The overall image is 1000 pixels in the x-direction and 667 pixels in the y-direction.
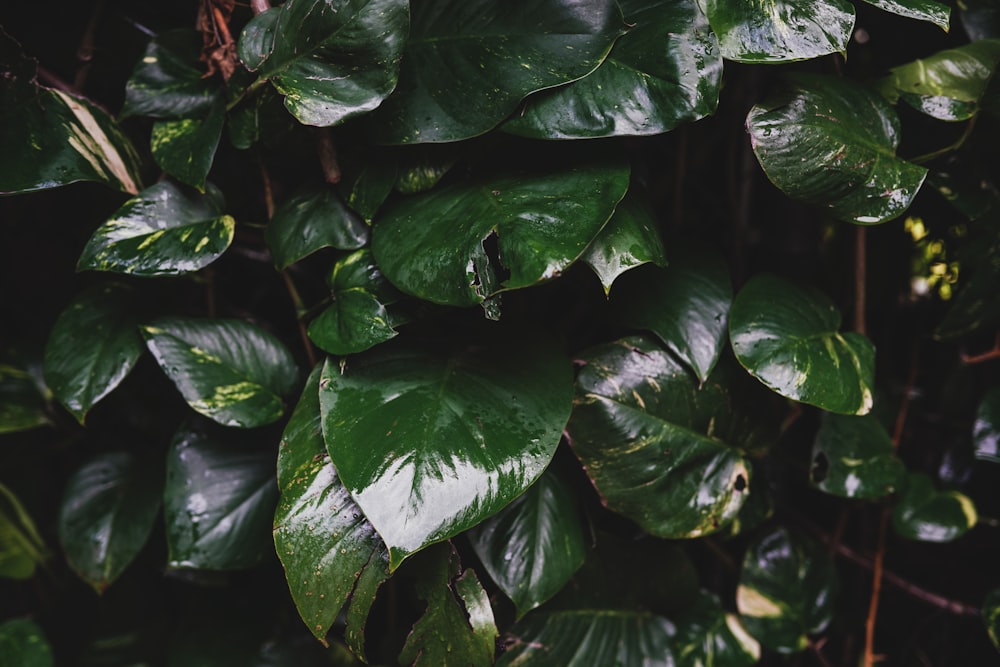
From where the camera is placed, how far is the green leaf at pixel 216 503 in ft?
2.46

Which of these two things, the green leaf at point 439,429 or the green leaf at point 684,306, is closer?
the green leaf at point 439,429

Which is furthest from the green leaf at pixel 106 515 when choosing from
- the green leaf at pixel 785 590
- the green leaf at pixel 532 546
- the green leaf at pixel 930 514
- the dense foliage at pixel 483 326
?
the green leaf at pixel 930 514

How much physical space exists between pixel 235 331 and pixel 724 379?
592 mm

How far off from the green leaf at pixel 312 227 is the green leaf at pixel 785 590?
73cm

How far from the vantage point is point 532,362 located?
27.6 inches

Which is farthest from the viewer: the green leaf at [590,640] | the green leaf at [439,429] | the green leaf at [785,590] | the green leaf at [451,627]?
the green leaf at [785,590]

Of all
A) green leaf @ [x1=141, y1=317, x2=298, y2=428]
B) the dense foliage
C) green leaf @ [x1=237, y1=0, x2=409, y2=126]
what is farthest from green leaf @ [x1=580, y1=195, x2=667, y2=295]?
green leaf @ [x1=141, y1=317, x2=298, y2=428]

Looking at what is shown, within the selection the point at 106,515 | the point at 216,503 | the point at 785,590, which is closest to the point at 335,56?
the point at 216,503

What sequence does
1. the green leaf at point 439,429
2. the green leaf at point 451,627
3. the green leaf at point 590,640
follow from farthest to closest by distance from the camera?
1. the green leaf at point 590,640
2. the green leaf at point 451,627
3. the green leaf at point 439,429

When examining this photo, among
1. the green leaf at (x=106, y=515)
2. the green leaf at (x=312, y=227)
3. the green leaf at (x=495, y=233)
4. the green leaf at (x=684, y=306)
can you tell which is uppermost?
the green leaf at (x=495, y=233)

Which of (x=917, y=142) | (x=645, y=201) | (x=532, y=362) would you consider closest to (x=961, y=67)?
(x=917, y=142)

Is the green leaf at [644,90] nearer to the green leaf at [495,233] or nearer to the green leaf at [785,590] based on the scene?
the green leaf at [495,233]

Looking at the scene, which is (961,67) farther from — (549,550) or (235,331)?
(235,331)

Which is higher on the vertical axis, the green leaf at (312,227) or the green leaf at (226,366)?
the green leaf at (312,227)
